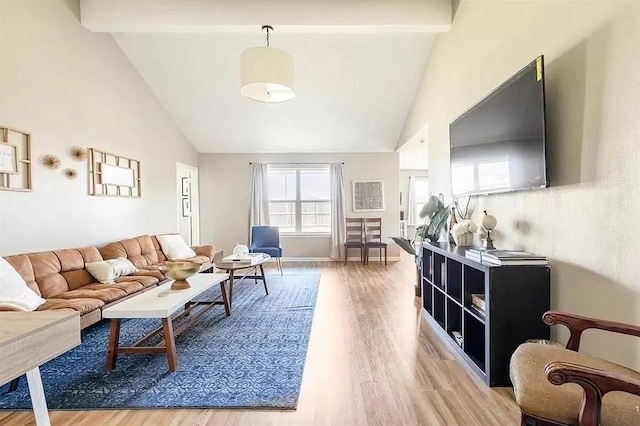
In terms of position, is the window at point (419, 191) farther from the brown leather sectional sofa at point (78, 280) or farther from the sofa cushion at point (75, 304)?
the sofa cushion at point (75, 304)

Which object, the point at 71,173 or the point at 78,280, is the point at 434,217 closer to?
the point at 78,280

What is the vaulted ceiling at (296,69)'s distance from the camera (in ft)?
11.8

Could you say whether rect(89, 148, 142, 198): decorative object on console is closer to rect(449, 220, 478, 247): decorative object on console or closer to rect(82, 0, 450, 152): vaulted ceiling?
rect(82, 0, 450, 152): vaulted ceiling

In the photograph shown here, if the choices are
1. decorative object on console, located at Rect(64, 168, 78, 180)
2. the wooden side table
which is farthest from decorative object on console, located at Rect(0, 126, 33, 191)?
the wooden side table

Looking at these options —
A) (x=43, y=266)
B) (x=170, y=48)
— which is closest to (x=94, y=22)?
(x=170, y=48)

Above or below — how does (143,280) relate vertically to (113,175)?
below

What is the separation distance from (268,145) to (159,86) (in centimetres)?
233

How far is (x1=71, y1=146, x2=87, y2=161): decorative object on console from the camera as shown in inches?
148

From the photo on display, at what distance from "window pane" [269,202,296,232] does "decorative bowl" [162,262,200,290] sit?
4.69m

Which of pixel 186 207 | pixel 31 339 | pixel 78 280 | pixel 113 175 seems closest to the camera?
pixel 31 339

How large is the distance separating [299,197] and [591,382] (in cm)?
675

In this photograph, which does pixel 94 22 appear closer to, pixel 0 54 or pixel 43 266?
pixel 0 54

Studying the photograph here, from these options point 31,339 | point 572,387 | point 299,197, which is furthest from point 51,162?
point 299,197

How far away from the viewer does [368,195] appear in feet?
24.4
